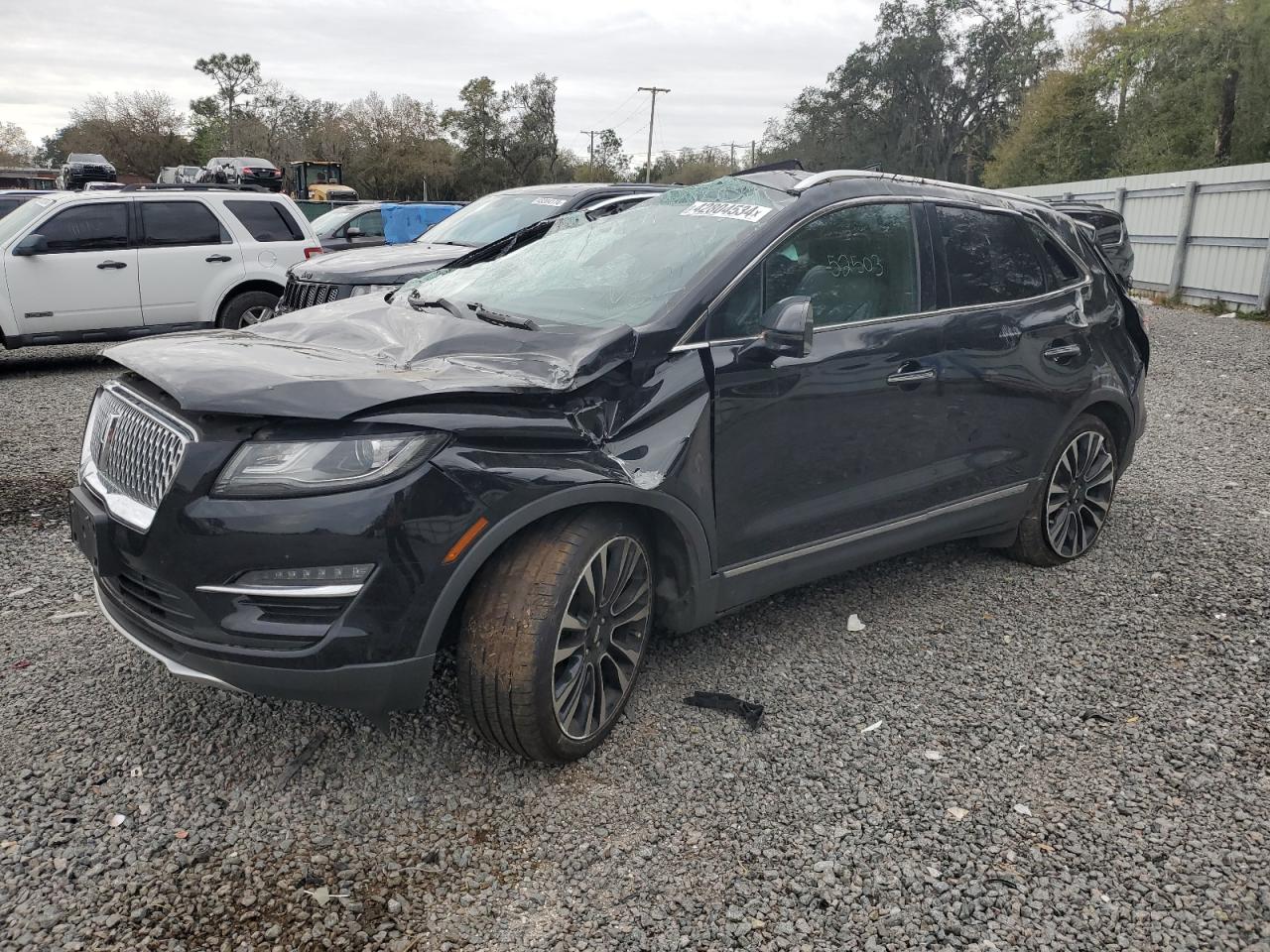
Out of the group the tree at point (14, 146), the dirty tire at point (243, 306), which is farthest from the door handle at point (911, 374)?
the tree at point (14, 146)

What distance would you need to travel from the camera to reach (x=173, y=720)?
3.25 m

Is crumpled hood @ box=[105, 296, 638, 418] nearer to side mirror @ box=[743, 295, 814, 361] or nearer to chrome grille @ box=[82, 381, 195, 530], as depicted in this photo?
chrome grille @ box=[82, 381, 195, 530]

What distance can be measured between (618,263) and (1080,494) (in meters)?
2.64

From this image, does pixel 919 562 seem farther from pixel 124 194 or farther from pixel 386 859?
pixel 124 194

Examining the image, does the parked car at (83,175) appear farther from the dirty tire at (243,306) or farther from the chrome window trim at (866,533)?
the chrome window trim at (866,533)

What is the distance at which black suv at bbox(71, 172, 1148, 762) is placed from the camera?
256 cm

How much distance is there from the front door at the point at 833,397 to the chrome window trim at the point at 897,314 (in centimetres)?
1

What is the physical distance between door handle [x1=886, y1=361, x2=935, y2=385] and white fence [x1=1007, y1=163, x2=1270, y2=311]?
14413 mm

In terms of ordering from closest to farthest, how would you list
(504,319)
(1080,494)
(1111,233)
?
1. (504,319)
2. (1080,494)
3. (1111,233)

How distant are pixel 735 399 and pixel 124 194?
28.9ft

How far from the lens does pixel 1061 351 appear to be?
14.5ft

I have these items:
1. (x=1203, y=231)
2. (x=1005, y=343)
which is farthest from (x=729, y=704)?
(x=1203, y=231)

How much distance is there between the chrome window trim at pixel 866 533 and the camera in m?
3.41

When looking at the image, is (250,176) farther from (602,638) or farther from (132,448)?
(602,638)
